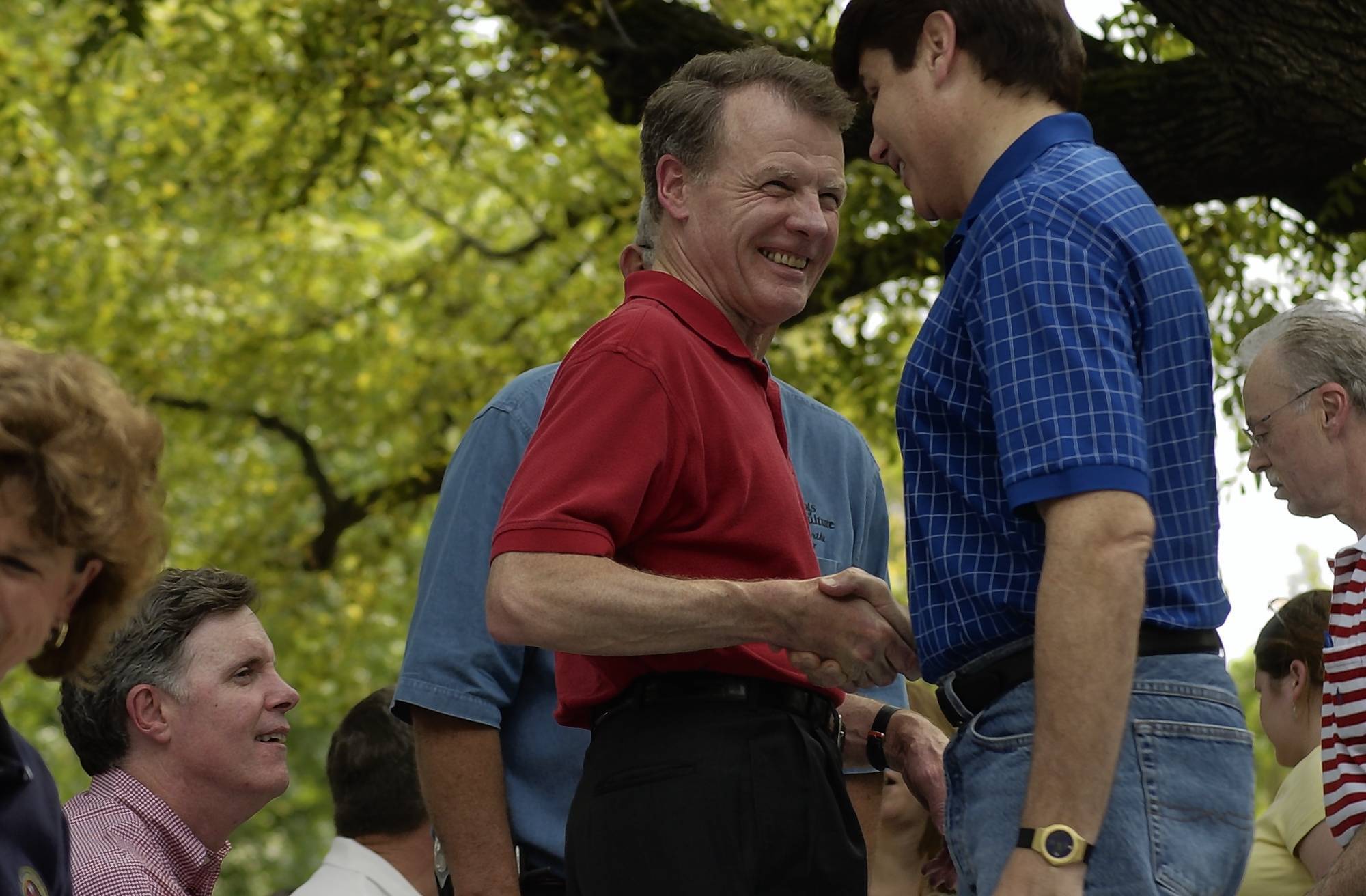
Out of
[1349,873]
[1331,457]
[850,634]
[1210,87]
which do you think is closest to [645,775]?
[850,634]

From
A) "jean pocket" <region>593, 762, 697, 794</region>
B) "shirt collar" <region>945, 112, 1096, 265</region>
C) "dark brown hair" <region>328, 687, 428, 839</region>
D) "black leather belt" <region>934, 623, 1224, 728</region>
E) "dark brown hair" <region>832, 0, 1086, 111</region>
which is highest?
"dark brown hair" <region>832, 0, 1086, 111</region>

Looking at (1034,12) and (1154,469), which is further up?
(1034,12)

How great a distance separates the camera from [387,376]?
1166 centimetres

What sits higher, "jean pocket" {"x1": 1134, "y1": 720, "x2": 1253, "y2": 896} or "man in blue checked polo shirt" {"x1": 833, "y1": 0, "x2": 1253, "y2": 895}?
"man in blue checked polo shirt" {"x1": 833, "y1": 0, "x2": 1253, "y2": 895}

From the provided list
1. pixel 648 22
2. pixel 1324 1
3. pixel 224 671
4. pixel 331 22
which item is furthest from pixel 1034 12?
pixel 331 22

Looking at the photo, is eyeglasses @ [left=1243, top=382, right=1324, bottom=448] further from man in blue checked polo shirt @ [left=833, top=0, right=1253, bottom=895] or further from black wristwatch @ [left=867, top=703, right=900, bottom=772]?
man in blue checked polo shirt @ [left=833, top=0, right=1253, bottom=895]

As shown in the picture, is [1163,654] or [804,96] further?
[804,96]

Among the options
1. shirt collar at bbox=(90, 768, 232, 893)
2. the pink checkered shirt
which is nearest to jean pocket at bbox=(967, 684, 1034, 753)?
the pink checkered shirt

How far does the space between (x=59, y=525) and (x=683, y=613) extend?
0.86 metres

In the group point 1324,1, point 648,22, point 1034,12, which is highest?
point 648,22

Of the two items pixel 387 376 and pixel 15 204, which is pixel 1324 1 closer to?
pixel 387 376

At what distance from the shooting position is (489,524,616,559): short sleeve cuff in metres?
2.58

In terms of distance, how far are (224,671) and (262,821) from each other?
16.6 metres

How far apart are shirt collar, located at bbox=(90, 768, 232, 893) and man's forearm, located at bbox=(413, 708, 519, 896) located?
841 mm
